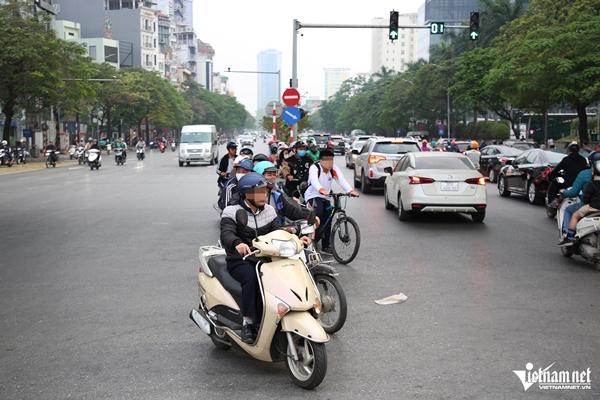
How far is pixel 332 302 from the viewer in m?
6.25

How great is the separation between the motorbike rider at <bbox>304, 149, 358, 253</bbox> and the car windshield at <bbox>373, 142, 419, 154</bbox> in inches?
432

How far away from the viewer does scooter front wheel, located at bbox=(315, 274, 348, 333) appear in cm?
617

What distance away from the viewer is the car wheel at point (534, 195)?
18578mm

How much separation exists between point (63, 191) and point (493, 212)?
13.2 meters

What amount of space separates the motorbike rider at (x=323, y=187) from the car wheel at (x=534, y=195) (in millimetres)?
9423

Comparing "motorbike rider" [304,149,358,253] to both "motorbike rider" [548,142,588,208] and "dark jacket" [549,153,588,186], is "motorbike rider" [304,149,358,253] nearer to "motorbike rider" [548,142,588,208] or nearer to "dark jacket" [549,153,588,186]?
"motorbike rider" [548,142,588,208]

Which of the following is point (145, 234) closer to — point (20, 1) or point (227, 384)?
point (227, 384)

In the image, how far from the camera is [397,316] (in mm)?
7105

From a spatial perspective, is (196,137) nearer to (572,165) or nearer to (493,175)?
(493,175)

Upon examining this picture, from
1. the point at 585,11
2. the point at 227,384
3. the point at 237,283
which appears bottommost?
the point at 227,384

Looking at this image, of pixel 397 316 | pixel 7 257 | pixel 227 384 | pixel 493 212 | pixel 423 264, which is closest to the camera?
pixel 227 384

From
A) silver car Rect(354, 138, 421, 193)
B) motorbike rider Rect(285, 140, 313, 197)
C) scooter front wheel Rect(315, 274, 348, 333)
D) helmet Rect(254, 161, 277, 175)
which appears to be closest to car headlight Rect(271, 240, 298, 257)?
scooter front wheel Rect(315, 274, 348, 333)

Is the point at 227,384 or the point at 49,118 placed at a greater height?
the point at 49,118

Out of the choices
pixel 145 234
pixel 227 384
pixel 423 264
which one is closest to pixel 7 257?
pixel 145 234
